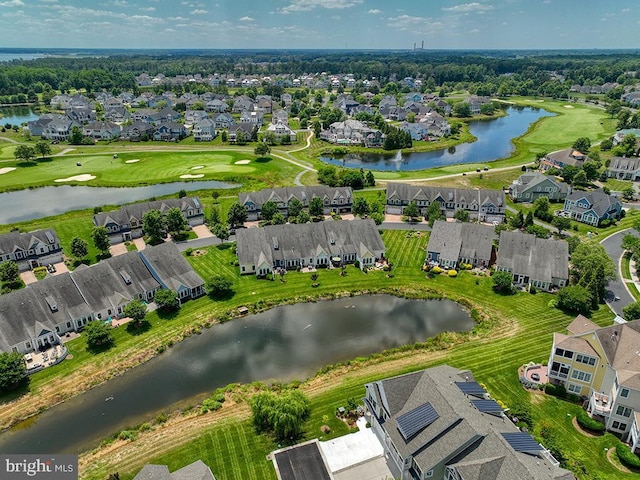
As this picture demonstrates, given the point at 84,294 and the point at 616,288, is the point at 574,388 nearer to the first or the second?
the point at 616,288

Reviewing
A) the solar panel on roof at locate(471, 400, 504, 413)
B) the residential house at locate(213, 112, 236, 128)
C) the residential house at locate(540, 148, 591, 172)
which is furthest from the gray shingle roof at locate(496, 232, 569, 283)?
the residential house at locate(213, 112, 236, 128)

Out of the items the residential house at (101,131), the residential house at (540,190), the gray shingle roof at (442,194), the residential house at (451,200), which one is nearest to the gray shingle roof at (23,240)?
the residential house at (451,200)

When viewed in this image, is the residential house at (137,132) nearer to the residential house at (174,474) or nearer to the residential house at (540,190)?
the residential house at (540,190)

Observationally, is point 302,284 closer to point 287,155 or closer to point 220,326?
point 220,326

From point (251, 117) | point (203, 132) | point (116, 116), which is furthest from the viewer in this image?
point (116, 116)

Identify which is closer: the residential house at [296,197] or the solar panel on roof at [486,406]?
the solar panel on roof at [486,406]

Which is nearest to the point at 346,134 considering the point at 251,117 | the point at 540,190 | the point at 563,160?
the point at 251,117
